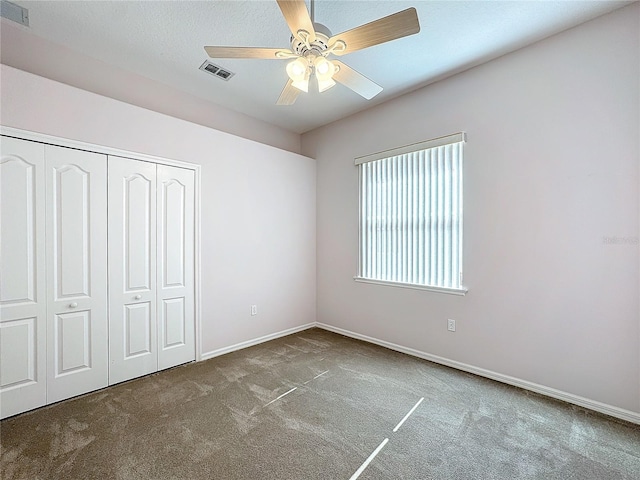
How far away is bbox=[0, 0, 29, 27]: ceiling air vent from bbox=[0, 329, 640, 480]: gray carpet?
9.85 feet

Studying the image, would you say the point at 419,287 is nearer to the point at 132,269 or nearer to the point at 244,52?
the point at 244,52

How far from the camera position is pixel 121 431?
2010 mm

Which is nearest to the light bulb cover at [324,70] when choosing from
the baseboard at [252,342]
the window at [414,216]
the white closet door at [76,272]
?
the window at [414,216]

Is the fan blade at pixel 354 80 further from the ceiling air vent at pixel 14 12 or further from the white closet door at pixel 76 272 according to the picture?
the ceiling air vent at pixel 14 12

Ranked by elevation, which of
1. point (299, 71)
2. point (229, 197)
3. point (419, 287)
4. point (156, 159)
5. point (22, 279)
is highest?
point (299, 71)

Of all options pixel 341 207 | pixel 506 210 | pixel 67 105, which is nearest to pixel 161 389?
pixel 67 105

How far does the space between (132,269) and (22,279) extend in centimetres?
74

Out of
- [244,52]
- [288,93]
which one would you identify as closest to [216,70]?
[288,93]

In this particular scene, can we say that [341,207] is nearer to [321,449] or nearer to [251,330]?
[251,330]

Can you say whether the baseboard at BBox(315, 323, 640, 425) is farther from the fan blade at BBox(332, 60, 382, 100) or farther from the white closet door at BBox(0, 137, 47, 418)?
the white closet door at BBox(0, 137, 47, 418)

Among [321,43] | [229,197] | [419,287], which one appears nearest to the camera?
[321,43]

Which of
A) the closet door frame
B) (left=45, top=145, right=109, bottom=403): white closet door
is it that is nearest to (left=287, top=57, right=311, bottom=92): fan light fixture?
the closet door frame

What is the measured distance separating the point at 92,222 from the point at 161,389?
5.20ft

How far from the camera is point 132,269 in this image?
2779 millimetres
